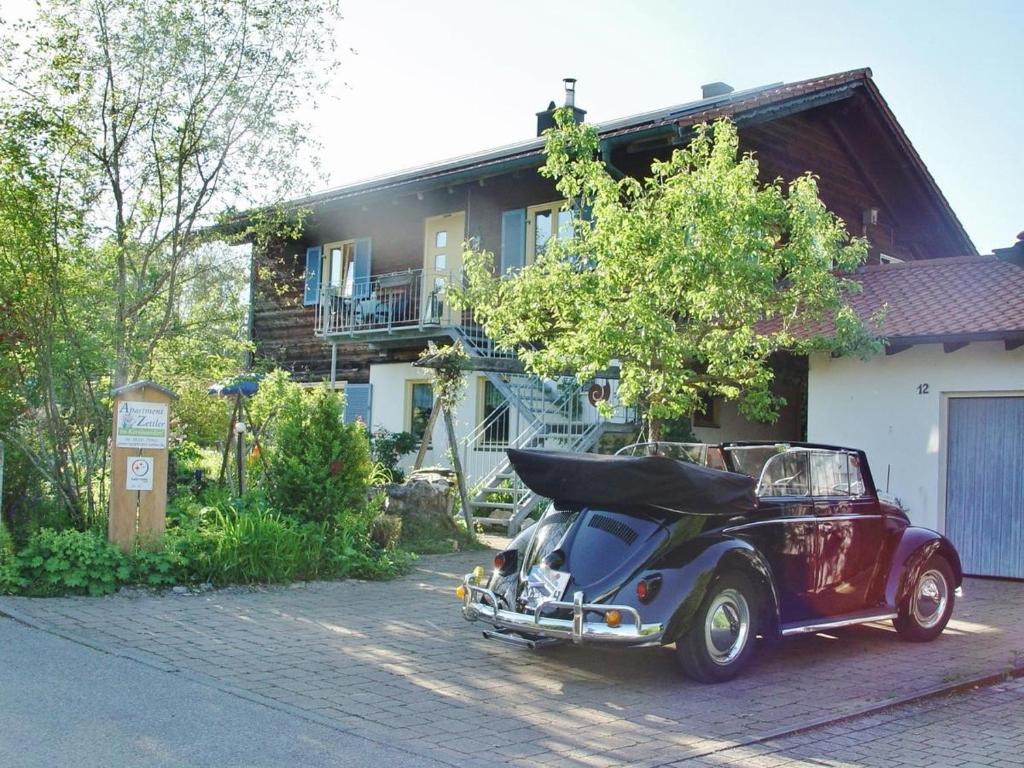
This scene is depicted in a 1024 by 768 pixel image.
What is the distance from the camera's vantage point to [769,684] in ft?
23.8

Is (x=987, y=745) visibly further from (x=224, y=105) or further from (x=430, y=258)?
(x=430, y=258)

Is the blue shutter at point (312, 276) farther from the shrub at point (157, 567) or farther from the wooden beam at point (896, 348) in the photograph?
the shrub at point (157, 567)

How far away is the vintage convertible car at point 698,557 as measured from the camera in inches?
272

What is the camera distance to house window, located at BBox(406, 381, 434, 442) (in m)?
21.7

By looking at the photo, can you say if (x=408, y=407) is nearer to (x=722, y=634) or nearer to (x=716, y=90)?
(x=716, y=90)

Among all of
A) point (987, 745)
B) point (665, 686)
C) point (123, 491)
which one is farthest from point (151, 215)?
point (987, 745)

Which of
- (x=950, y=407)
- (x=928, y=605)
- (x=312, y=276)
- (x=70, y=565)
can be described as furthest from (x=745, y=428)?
(x=70, y=565)

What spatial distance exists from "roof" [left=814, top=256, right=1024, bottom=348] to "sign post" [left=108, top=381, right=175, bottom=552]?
801 cm

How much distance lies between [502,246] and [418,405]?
146 inches

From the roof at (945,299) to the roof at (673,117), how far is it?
3.50 metres

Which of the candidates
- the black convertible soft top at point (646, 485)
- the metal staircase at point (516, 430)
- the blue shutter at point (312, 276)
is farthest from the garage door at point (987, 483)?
the blue shutter at point (312, 276)

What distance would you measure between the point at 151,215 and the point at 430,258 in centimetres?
1133

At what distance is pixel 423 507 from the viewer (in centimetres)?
1420

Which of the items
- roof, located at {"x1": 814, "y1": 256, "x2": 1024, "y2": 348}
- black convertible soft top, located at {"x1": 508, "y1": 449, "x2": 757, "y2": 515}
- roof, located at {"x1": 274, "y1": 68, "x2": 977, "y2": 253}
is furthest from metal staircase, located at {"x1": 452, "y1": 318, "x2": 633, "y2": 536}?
black convertible soft top, located at {"x1": 508, "y1": 449, "x2": 757, "y2": 515}
